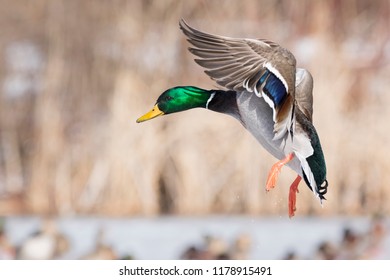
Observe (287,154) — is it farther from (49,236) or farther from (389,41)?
(389,41)

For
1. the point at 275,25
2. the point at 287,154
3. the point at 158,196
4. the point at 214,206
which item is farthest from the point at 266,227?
the point at 287,154

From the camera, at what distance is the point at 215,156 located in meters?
4.74

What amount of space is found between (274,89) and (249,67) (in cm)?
8

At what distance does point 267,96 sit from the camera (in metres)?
2.03

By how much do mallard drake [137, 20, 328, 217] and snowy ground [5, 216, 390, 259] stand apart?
6.54ft

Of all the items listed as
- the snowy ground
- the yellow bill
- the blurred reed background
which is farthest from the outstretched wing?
the blurred reed background

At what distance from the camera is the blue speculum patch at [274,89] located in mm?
2035

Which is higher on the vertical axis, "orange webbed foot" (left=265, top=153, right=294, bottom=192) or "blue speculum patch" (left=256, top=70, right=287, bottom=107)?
"blue speculum patch" (left=256, top=70, right=287, bottom=107)

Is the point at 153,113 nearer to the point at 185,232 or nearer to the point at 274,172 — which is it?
the point at 274,172

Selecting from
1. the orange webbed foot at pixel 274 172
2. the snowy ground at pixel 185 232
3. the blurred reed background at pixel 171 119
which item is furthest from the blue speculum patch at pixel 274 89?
the blurred reed background at pixel 171 119

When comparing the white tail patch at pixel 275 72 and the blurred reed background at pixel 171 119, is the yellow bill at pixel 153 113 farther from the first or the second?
the blurred reed background at pixel 171 119

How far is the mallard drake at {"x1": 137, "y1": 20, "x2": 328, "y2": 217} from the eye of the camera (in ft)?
6.67

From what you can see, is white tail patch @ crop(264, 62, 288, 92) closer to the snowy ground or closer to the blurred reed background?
the snowy ground

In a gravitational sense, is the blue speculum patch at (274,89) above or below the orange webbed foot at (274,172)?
above
